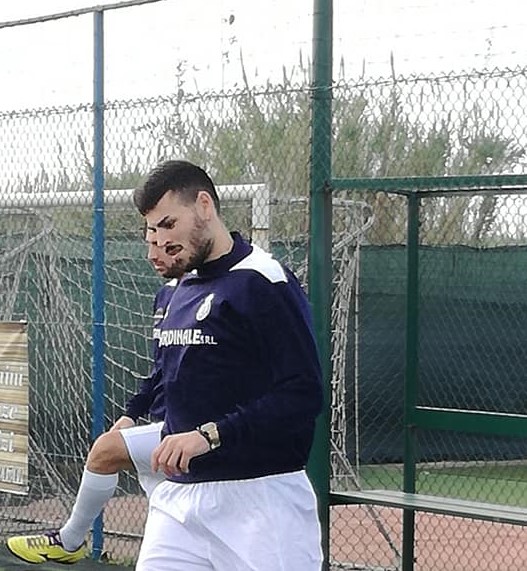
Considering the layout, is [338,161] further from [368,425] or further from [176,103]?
[368,425]

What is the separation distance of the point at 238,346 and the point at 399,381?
11.5ft

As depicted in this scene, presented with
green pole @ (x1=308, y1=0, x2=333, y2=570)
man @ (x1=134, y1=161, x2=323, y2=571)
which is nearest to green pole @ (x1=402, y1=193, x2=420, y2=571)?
green pole @ (x1=308, y1=0, x2=333, y2=570)

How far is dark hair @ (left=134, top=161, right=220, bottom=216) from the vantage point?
415cm

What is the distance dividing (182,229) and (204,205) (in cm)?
10

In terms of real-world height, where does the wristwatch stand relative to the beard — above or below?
below

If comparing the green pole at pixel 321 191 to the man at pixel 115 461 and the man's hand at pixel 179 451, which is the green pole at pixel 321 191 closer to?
the man at pixel 115 461

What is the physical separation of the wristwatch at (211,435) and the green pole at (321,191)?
84.1 inches

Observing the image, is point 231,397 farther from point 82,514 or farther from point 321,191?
point 321,191

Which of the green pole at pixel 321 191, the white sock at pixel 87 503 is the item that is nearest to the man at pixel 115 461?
the white sock at pixel 87 503

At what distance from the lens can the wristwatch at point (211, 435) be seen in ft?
12.9

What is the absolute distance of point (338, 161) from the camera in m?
6.41

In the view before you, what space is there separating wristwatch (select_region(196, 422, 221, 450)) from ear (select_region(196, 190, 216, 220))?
0.65 m

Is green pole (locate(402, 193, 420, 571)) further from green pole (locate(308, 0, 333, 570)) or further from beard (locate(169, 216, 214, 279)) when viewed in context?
beard (locate(169, 216, 214, 279))

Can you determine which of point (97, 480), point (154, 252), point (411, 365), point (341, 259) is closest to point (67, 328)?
point (341, 259)
